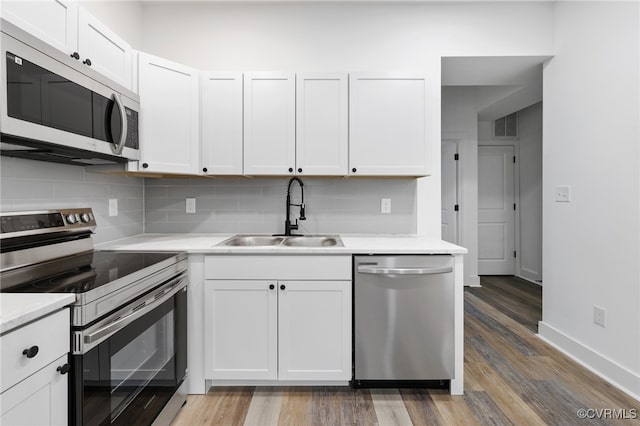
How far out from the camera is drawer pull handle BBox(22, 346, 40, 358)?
0.92 m

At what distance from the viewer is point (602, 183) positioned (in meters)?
2.29

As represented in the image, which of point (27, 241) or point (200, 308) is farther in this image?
point (200, 308)

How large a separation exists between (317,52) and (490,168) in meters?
3.62

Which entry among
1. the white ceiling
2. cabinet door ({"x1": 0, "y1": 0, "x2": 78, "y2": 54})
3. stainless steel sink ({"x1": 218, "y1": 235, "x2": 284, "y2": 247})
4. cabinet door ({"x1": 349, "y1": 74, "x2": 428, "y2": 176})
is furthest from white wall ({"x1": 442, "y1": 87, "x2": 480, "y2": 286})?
cabinet door ({"x1": 0, "y1": 0, "x2": 78, "y2": 54})

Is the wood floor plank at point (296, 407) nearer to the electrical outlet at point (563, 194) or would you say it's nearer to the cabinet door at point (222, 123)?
the cabinet door at point (222, 123)

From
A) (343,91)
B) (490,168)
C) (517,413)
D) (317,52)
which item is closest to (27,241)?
(343,91)

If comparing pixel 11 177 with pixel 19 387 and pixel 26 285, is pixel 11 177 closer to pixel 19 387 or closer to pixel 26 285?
pixel 26 285

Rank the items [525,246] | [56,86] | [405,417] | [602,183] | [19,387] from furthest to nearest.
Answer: [525,246], [602,183], [405,417], [56,86], [19,387]

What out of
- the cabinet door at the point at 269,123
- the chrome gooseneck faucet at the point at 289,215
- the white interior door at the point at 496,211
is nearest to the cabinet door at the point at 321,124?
the cabinet door at the point at 269,123

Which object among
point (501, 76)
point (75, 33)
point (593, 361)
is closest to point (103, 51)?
point (75, 33)

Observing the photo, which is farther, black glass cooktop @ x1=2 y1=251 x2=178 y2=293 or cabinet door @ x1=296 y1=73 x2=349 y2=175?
cabinet door @ x1=296 y1=73 x2=349 y2=175

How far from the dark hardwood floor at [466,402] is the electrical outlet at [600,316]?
0.36 metres

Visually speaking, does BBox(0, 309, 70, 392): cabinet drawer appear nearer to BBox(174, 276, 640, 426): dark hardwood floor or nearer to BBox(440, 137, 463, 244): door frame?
BBox(174, 276, 640, 426): dark hardwood floor

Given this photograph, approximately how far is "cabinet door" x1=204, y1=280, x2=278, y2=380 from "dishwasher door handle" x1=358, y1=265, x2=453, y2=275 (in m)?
0.56
